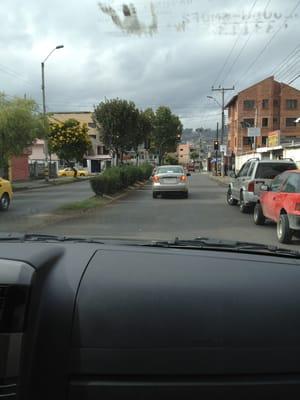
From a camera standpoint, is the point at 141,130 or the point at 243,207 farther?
the point at 141,130

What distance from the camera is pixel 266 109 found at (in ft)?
300

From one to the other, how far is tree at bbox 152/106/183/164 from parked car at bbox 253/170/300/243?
3532 inches

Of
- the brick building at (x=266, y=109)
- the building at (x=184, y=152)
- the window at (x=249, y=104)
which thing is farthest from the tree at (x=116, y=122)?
the building at (x=184, y=152)

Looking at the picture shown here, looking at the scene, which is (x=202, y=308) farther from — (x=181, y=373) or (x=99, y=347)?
(x=99, y=347)

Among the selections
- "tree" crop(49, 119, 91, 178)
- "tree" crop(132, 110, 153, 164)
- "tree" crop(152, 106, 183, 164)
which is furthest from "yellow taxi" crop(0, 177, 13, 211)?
"tree" crop(152, 106, 183, 164)

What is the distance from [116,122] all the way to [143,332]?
125 feet

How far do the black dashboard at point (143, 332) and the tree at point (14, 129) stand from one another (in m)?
32.4

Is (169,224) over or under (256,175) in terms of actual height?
under

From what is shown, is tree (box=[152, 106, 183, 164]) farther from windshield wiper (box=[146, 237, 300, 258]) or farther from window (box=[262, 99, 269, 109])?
windshield wiper (box=[146, 237, 300, 258])

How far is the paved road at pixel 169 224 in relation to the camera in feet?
41.5

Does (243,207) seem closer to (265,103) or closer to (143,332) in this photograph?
(143,332)

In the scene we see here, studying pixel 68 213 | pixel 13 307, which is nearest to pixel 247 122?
pixel 68 213

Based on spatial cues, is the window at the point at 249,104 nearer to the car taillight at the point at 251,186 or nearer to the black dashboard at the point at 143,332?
the car taillight at the point at 251,186

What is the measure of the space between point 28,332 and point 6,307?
4.6 inches
